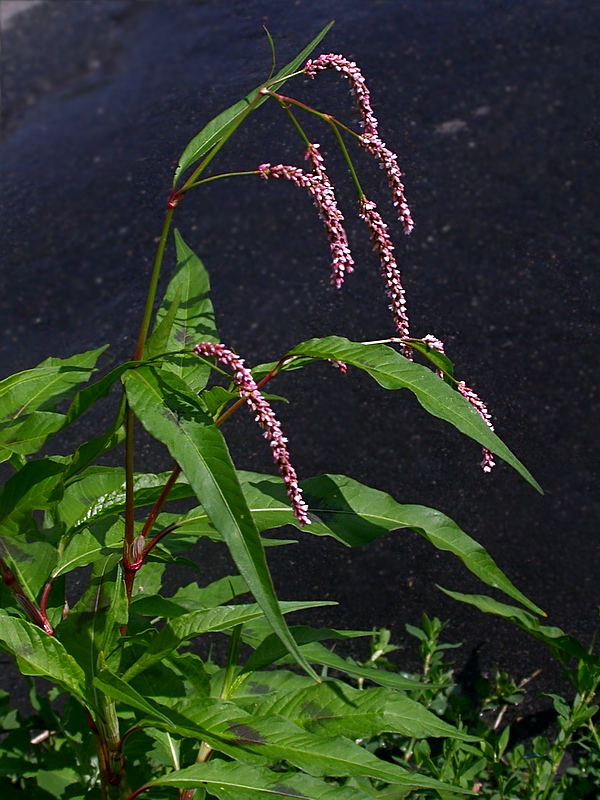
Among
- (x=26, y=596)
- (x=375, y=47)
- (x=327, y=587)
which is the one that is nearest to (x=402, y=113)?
(x=375, y=47)

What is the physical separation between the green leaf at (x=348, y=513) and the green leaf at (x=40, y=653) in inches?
13.9

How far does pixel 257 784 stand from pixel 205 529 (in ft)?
1.35

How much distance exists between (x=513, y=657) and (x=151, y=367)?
6.94 ft

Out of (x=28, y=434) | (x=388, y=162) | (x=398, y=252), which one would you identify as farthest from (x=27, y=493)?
(x=398, y=252)

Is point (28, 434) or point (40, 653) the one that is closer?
point (40, 653)

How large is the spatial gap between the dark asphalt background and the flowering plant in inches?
55.0

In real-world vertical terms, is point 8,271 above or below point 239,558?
below

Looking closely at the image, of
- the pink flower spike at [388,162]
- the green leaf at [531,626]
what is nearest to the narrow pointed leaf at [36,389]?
the pink flower spike at [388,162]

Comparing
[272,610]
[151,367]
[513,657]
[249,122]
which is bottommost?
[513,657]

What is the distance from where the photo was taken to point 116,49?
616 centimetres

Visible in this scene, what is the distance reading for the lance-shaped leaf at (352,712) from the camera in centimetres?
142

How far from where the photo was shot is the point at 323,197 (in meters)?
1.18

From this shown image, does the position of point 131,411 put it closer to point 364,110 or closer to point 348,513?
point 348,513

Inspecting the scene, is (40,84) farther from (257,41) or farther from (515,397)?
(515,397)
